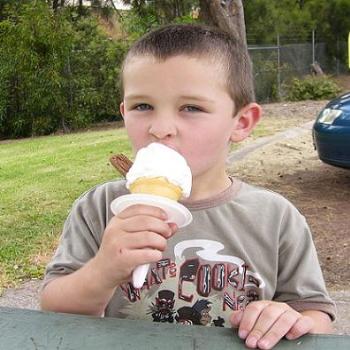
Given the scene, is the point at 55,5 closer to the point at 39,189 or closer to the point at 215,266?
the point at 39,189

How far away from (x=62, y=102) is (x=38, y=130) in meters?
0.80

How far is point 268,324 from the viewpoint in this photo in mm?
1126

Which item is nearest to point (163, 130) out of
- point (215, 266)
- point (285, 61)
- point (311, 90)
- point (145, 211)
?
point (145, 211)

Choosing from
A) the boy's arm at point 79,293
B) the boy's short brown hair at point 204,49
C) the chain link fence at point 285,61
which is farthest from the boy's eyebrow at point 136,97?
the chain link fence at point 285,61

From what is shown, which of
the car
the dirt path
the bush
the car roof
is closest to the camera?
the dirt path

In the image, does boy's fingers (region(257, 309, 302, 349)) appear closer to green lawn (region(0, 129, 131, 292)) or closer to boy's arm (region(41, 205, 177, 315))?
boy's arm (region(41, 205, 177, 315))

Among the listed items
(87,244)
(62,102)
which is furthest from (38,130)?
(87,244)

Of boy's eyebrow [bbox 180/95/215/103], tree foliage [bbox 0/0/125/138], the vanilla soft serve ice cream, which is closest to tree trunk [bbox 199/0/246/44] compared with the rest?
boy's eyebrow [bbox 180/95/215/103]

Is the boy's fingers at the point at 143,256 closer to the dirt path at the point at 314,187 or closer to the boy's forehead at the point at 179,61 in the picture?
the boy's forehead at the point at 179,61

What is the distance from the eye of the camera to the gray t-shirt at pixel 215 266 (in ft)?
4.82

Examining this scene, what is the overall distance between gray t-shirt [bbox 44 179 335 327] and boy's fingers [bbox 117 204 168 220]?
0.45m

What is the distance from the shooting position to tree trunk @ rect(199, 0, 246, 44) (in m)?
6.36

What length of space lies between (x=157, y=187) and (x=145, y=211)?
0.23 ft

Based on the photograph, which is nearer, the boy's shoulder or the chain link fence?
the boy's shoulder
